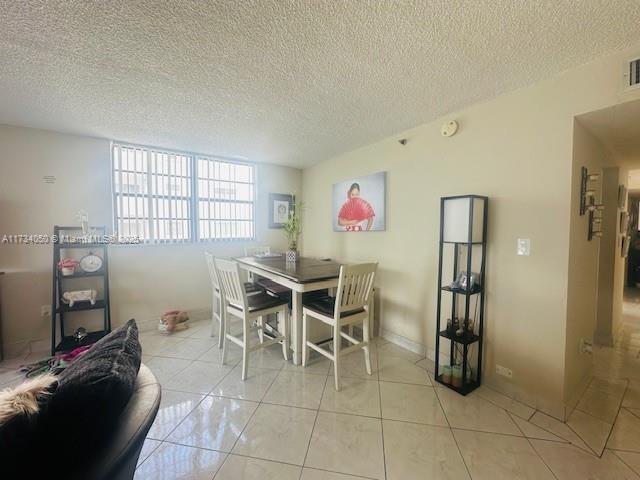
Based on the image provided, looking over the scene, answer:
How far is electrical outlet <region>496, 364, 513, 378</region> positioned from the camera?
1.94 meters

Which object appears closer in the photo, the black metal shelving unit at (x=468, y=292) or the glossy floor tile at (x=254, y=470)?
the glossy floor tile at (x=254, y=470)

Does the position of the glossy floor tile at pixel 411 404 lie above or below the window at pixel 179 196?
below

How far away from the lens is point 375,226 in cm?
300

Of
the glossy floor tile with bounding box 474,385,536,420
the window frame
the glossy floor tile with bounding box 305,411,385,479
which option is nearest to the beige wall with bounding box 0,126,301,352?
the window frame

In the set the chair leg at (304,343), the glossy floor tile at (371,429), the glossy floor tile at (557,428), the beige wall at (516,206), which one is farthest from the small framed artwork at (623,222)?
the chair leg at (304,343)

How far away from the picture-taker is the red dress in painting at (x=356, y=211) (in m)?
3.10

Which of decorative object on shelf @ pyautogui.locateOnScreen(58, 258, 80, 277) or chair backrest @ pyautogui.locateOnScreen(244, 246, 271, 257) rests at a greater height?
chair backrest @ pyautogui.locateOnScreen(244, 246, 271, 257)

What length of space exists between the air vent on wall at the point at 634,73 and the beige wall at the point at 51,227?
4173 millimetres

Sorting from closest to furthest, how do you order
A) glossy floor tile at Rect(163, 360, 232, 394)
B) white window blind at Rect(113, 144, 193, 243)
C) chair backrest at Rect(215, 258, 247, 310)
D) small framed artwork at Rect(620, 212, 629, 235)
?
glossy floor tile at Rect(163, 360, 232, 394)
chair backrest at Rect(215, 258, 247, 310)
small framed artwork at Rect(620, 212, 629, 235)
white window blind at Rect(113, 144, 193, 243)

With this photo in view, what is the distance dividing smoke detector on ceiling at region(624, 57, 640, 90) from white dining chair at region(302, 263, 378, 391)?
1786 mm

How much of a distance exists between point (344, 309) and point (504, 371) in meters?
1.28

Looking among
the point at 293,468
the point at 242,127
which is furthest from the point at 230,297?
the point at 242,127

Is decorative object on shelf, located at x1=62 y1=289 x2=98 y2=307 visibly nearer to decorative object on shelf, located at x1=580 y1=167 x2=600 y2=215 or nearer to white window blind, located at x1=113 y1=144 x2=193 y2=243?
white window blind, located at x1=113 y1=144 x2=193 y2=243

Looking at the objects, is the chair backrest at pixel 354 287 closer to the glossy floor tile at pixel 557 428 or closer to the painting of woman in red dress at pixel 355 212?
the painting of woman in red dress at pixel 355 212
